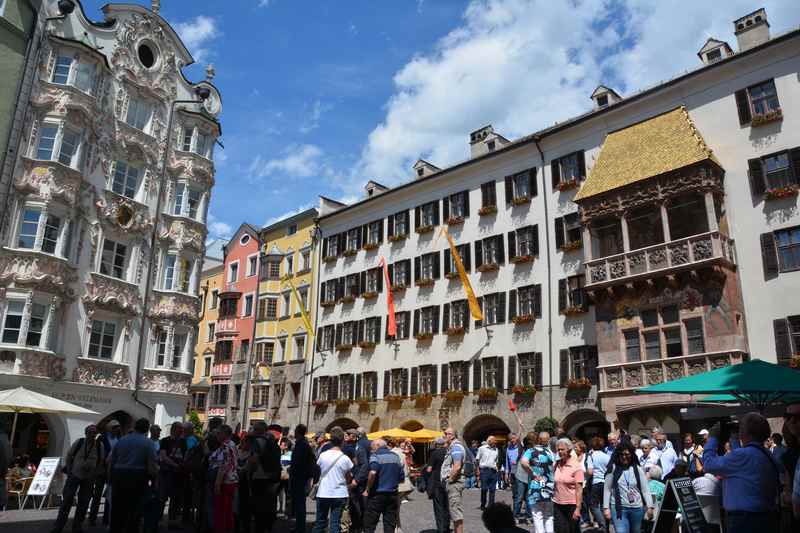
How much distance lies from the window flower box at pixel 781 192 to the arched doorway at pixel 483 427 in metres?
16.2

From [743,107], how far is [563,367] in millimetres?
13952

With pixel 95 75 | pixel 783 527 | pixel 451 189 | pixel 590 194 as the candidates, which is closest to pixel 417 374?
pixel 451 189

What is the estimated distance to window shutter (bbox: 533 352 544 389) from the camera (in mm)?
31844

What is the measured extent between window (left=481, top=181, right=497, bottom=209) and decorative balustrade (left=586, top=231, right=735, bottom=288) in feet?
28.8

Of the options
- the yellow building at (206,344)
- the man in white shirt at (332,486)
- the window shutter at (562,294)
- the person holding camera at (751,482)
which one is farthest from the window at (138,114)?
the person holding camera at (751,482)

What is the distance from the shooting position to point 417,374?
A: 37.9 meters

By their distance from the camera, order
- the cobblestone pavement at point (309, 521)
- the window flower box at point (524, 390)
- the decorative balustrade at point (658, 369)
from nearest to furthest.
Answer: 1. the cobblestone pavement at point (309, 521)
2. the decorative balustrade at point (658, 369)
3. the window flower box at point (524, 390)

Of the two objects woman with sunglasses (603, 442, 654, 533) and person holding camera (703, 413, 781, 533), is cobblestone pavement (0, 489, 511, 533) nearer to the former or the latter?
woman with sunglasses (603, 442, 654, 533)

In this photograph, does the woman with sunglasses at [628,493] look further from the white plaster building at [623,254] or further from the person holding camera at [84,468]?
the white plaster building at [623,254]

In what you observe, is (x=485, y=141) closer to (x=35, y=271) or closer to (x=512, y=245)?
(x=512, y=245)

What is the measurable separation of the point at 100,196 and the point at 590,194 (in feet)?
72.5

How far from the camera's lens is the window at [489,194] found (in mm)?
37094

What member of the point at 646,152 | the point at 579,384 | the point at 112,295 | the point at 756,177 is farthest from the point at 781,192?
the point at 112,295

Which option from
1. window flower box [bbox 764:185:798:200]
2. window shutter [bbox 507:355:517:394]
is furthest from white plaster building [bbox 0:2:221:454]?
window flower box [bbox 764:185:798:200]
